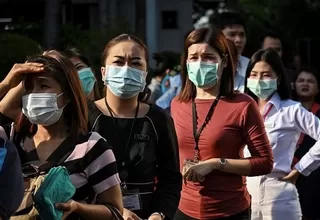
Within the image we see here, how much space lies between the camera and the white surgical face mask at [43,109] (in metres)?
3.85

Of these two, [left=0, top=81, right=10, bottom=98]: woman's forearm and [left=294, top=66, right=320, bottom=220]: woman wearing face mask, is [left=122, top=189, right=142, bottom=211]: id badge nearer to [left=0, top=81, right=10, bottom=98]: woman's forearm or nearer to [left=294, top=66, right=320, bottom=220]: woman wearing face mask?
[left=0, top=81, right=10, bottom=98]: woman's forearm

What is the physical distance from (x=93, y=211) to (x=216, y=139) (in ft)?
6.05

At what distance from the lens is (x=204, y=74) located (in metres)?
5.57

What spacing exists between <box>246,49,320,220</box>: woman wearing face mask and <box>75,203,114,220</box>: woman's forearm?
275 cm

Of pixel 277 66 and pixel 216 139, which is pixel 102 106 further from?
pixel 277 66

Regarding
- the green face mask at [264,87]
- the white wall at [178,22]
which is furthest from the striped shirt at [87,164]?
the white wall at [178,22]

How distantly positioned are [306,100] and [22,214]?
5.32 m

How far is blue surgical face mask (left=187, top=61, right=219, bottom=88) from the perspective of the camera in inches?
219

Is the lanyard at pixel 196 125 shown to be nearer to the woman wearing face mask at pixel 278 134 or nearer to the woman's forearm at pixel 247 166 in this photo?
the woman's forearm at pixel 247 166

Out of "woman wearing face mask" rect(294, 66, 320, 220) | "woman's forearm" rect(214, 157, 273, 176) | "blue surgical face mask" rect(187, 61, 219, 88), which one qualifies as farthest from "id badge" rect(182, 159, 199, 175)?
"woman wearing face mask" rect(294, 66, 320, 220)

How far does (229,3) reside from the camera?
34938 mm

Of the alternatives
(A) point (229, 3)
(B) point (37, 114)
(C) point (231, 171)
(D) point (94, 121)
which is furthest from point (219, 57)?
(A) point (229, 3)

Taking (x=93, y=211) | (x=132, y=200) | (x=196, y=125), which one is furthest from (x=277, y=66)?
(x=93, y=211)

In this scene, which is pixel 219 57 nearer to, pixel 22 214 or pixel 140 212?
pixel 140 212
